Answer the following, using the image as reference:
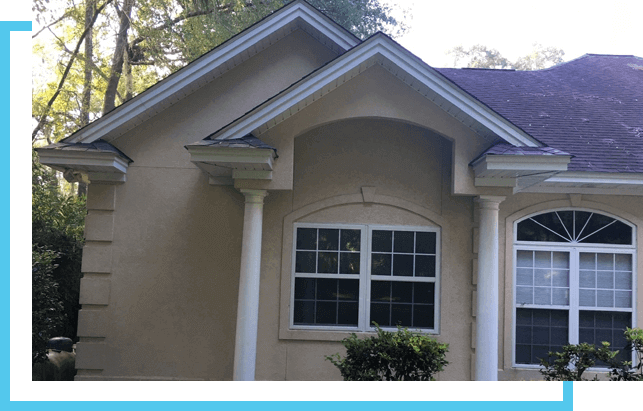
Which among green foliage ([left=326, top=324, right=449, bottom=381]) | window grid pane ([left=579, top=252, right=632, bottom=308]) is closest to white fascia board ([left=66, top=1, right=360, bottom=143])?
green foliage ([left=326, top=324, right=449, bottom=381])

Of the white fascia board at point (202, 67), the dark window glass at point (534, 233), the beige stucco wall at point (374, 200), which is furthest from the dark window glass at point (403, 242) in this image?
the white fascia board at point (202, 67)

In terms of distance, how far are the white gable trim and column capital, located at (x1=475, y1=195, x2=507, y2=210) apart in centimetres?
78

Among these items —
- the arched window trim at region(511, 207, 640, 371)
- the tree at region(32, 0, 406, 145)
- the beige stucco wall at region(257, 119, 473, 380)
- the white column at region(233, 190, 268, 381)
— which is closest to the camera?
the white column at region(233, 190, 268, 381)

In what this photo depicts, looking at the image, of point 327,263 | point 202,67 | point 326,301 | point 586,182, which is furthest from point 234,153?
point 586,182

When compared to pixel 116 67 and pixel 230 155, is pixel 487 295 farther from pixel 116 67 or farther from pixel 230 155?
pixel 116 67

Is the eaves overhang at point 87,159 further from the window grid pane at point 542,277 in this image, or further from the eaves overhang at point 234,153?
the window grid pane at point 542,277

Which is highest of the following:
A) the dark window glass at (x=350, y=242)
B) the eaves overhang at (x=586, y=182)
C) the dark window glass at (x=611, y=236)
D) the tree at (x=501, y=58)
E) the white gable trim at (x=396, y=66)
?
the tree at (x=501, y=58)

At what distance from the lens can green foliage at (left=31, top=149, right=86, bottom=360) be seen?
28.7 feet

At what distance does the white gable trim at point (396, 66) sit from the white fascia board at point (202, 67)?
3.96 feet

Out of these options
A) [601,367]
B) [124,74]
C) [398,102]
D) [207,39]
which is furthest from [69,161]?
[124,74]

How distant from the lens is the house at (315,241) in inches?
307

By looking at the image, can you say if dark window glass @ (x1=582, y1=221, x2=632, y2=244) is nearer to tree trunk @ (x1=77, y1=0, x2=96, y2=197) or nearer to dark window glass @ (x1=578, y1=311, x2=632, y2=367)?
dark window glass @ (x1=578, y1=311, x2=632, y2=367)

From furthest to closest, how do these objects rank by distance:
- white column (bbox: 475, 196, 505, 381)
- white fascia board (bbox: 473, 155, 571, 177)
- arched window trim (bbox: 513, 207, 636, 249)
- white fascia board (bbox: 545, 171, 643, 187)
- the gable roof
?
the gable roof
arched window trim (bbox: 513, 207, 636, 249)
white fascia board (bbox: 545, 171, 643, 187)
white column (bbox: 475, 196, 505, 381)
white fascia board (bbox: 473, 155, 571, 177)

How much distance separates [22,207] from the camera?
18.6ft
